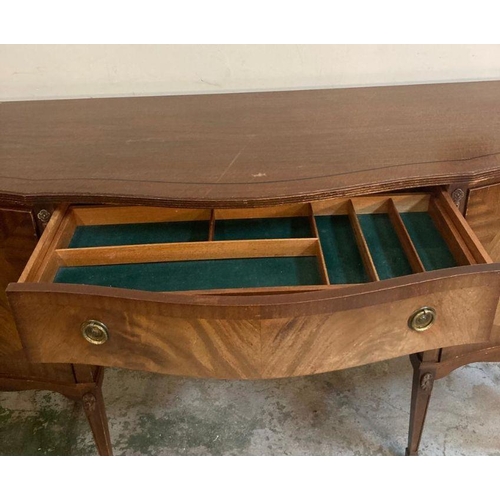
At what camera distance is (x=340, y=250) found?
2.55 feet

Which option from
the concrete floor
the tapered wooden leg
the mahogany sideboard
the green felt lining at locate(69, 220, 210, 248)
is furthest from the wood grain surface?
the concrete floor

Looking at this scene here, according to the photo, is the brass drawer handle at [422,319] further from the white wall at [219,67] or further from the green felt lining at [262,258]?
the white wall at [219,67]

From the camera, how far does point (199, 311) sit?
571mm

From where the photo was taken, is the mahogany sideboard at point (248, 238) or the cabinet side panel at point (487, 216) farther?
the cabinet side panel at point (487, 216)

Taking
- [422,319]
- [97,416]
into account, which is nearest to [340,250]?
[422,319]

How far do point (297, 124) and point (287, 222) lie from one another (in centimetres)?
16

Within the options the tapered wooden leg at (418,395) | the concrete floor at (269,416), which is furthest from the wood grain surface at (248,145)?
the concrete floor at (269,416)

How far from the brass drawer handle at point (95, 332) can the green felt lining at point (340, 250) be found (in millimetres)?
308

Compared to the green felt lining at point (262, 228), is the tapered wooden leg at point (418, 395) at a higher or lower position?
lower

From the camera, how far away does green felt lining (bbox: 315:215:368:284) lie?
748mm

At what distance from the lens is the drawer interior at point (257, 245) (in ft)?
2.35

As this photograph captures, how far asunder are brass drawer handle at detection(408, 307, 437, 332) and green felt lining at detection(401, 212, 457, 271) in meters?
0.12
